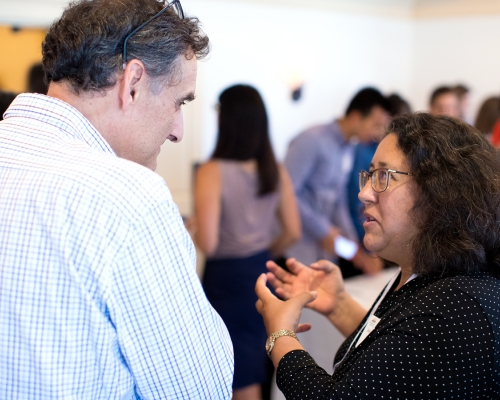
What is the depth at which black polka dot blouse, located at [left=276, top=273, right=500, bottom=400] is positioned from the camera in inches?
39.7

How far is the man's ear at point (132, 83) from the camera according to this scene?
37.4 inches

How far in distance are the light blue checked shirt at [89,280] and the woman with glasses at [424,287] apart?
1.21 ft

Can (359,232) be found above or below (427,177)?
below

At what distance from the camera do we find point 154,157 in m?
1.09

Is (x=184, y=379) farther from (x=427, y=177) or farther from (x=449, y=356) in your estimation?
(x=427, y=177)

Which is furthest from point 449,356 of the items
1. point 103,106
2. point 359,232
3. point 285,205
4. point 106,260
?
point 359,232

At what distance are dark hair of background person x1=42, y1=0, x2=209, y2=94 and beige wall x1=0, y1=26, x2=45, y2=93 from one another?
3.62 metres

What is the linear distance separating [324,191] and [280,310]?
6.17 ft

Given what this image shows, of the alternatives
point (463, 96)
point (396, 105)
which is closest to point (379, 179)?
point (396, 105)

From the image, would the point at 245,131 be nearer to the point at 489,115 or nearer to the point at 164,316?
the point at 164,316

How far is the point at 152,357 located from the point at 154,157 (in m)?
0.42

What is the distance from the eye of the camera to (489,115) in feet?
12.7

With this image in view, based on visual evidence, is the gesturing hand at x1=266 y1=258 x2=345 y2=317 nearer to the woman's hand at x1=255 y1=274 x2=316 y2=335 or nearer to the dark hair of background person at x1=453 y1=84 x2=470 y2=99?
the woman's hand at x1=255 y1=274 x2=316 y2=335

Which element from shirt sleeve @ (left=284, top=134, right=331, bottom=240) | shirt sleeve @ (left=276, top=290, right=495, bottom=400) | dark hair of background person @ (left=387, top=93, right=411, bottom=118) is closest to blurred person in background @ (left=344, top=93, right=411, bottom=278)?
dark hair of background person @ (left=387, top=93, right=411, bottom=118)
